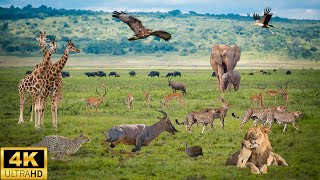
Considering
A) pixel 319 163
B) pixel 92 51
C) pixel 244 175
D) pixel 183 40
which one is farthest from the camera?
pixel 183 40

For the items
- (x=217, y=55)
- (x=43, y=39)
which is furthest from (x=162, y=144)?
(x=217, y=55)

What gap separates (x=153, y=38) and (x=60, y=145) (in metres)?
93.7

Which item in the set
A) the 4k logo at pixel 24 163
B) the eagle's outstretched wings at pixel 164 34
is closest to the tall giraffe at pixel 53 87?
the 4k logo at pixel 24 163

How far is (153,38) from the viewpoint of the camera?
10694 centimetres

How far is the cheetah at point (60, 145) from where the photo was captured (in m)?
13.5

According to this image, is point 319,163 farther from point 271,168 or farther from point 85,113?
point 85,113

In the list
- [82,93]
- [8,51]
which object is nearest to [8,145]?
[82,93]

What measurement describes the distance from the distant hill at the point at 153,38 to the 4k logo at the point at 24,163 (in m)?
70.5

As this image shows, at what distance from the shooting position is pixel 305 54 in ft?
269

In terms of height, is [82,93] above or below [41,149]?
below

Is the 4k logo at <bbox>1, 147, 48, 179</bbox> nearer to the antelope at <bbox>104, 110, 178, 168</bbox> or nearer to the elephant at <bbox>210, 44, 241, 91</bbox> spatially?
the antelope at <bbox>104, 110, 178, 168</bbox>

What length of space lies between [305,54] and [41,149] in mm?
71875

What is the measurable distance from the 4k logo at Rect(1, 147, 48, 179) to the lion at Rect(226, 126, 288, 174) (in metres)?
3.50

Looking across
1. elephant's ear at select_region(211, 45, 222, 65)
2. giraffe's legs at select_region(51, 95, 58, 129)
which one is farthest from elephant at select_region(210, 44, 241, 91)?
giraffe's legs at select_region(51, 95, 58, 129)
